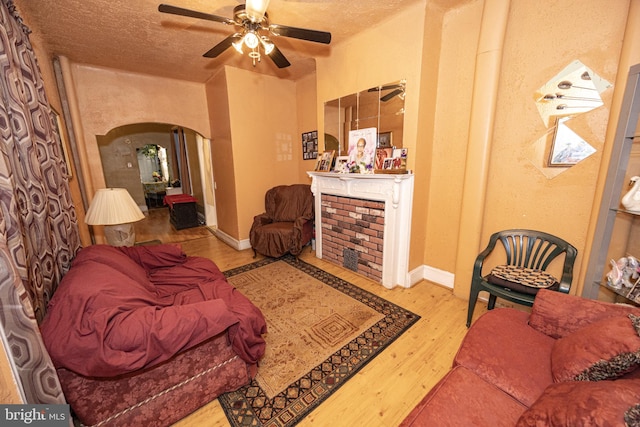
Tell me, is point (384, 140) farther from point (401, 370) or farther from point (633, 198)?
point (401, 370)

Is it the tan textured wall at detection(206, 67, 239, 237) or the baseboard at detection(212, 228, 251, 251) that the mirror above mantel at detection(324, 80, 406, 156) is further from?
the baseboard at detection(212, 228, 251, 251)

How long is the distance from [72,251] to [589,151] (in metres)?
3.87

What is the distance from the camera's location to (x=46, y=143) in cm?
168

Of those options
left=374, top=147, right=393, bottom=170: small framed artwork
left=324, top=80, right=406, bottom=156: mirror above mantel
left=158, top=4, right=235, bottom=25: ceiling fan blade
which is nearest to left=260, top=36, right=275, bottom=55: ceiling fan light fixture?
left=158, top=4, right=235, bottom=25: ceiling fan blade

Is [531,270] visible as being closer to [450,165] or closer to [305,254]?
[450,165]

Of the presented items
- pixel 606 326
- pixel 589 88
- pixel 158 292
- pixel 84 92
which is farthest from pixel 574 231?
pixel 84 92

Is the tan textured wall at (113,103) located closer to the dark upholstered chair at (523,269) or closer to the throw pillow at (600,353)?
the dark upholstered chair at (523,269)

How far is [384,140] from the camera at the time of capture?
2705 mm

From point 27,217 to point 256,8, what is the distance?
176cm

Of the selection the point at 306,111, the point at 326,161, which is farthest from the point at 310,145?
→ the point at 326,161

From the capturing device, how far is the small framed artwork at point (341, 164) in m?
3.06

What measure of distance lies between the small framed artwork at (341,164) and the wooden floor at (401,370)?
1.37 m

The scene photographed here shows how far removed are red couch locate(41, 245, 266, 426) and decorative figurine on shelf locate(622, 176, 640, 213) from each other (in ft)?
7.37

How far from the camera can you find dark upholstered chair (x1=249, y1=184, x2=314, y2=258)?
341 cm
